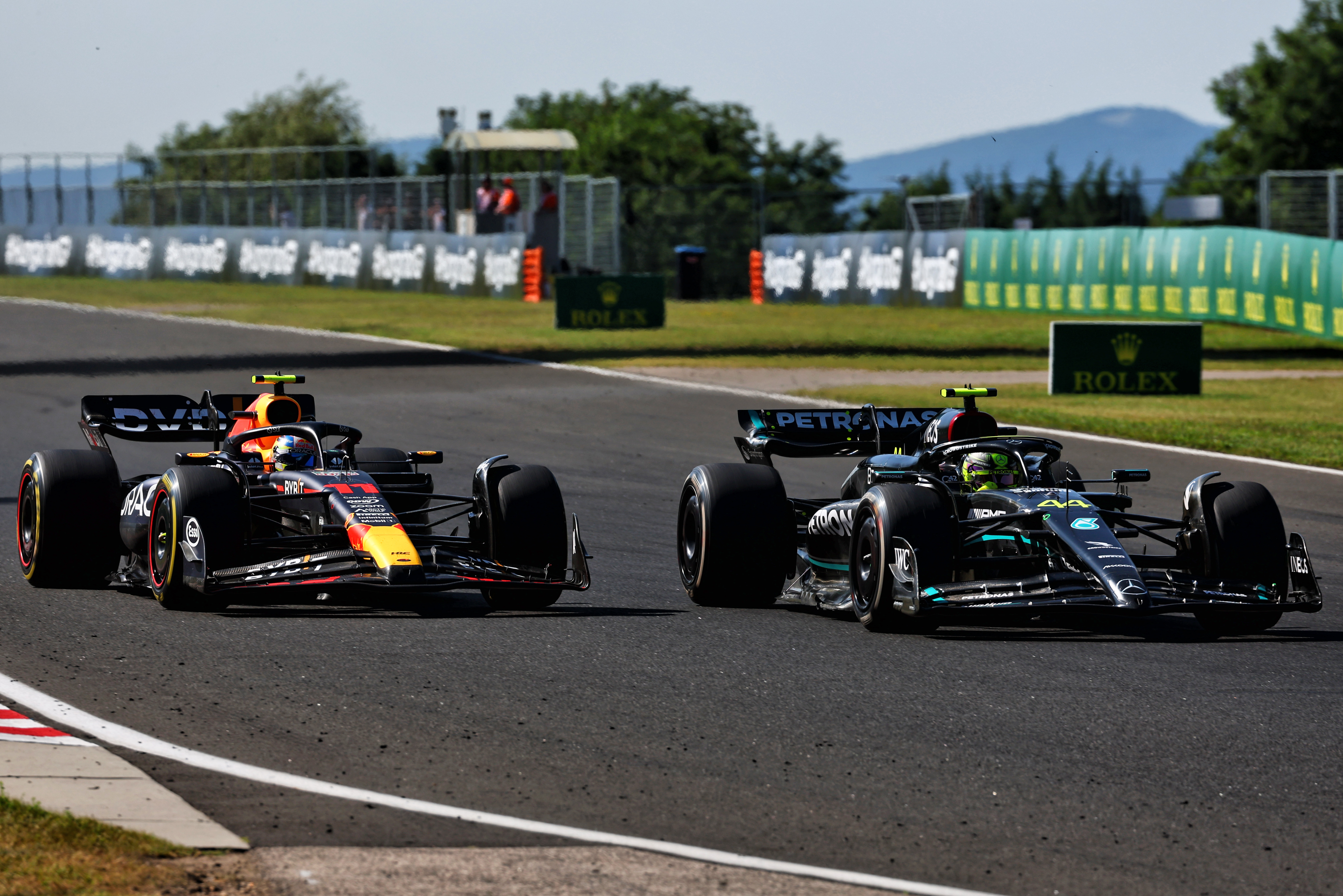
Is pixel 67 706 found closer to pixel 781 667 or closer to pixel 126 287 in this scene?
pixel 781 667

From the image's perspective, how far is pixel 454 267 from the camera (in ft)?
143

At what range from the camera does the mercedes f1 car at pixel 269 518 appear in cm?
971

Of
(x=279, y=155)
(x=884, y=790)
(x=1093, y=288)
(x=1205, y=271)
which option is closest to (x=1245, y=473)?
(x=884, y=790)

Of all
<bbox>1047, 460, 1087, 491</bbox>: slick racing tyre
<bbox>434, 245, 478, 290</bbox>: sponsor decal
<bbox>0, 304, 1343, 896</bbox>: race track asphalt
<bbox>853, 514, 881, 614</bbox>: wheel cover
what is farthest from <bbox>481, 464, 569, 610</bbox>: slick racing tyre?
<bbox>434, 245, 478, 290</bbox>: sponsor decal

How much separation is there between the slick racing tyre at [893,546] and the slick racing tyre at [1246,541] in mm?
1270

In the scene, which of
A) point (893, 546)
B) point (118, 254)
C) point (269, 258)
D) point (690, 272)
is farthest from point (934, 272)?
point (893, 546)

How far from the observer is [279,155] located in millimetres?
86750

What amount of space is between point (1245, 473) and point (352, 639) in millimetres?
9935

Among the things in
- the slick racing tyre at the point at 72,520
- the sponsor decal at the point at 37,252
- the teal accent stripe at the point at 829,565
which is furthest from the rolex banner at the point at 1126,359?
the sponsor decal at the point at 37,252

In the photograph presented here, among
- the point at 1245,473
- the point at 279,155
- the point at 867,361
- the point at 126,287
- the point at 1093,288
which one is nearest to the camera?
the point at 1245,473

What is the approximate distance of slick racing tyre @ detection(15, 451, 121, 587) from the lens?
1079 cm

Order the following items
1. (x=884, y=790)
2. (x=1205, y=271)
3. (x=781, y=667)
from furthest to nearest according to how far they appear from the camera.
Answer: (x=1205, y=271) < (x=781, y=667) < (x=884, y=790)

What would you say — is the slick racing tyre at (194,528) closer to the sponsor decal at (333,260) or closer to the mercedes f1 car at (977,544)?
the mercedes f1 car at (977,544)

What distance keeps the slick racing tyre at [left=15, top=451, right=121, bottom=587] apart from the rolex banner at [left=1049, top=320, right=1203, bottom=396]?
580 inches
